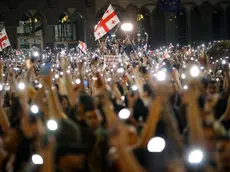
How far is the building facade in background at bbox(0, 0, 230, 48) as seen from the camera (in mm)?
33219

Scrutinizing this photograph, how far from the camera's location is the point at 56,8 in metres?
33.5

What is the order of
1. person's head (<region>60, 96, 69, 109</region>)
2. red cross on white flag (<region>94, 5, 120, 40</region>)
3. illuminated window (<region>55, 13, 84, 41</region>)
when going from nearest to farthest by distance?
person's head (<region>60, 96, 69, 109</region>), red cross on white flag (<region>94, 5, 120, 40</region>), illuminated window (<region>55, 13, 84, 41</region>)

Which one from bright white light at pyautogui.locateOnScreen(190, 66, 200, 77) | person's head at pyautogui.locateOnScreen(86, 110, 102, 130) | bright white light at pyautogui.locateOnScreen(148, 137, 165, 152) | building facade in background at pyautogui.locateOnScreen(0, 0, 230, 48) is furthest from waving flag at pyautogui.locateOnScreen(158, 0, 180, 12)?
bright white light at pyautogui.locateOnScreen(148, 137, 165, 152)

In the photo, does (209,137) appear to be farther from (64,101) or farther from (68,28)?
(68,28)

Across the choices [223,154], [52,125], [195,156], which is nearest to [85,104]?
[52,125]

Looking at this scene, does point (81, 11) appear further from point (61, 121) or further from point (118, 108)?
point (61, 121)

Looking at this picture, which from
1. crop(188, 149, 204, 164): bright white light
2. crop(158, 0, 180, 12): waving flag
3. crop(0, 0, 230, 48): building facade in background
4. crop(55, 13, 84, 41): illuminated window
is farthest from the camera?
crop(55, 13, 84, 41): illuminated window

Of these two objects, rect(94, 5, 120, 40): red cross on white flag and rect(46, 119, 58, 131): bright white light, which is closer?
rect(46, 119, 58, 131): bright white light

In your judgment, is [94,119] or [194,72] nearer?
[94,119]

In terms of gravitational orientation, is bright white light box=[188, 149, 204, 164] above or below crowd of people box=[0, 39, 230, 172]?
below

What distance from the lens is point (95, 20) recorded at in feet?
110

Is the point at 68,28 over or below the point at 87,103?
over

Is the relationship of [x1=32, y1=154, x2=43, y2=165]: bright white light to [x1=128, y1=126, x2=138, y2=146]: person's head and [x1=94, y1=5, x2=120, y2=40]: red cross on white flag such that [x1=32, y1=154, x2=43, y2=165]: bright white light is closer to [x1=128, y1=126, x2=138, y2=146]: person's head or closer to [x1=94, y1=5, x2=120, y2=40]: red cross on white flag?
[x1=128, y1=126, x2=138, y2=146]: person's head

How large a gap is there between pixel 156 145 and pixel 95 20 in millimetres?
28718
